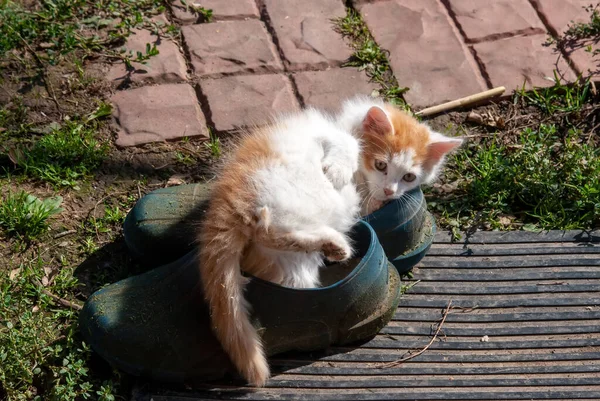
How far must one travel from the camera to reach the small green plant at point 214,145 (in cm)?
337

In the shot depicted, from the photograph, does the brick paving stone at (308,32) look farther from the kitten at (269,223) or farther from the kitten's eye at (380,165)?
the kitten at (269,223)

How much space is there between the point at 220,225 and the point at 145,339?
0.44 metres

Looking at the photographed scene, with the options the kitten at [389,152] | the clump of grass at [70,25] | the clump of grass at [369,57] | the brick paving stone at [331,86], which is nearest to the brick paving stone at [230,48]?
the brick paving stone at [331,86]

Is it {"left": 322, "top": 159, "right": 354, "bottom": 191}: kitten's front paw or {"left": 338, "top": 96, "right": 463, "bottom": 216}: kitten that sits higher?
{"left": 322, "top": 159, "right": 354, "bottom": 191}: kitten's front paw

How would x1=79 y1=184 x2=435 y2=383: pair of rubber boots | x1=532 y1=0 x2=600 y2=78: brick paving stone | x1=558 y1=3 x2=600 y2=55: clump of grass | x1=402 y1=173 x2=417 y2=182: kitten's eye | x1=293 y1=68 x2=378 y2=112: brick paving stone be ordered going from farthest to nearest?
x1=558 y1=3 x2=600 y2=55: clump of grass
x1=532 y1=0 x2=600 y2=78: brick paving stone
x1=293 y1=68 x2=378 y2=112: brick paving stone
x1=402 y1=173 x2=417 y2=182: kitten's eye
x1=79 y1=184 x2=435 y2=383: pair of rubber boots

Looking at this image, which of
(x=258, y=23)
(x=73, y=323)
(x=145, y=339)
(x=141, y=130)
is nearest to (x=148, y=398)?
(x=145, y=339)

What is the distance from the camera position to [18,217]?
9.72 ft

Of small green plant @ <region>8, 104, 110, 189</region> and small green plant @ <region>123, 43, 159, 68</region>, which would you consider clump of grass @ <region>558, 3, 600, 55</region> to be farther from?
small green plant @ <region>8, 104, 110, 189</region>

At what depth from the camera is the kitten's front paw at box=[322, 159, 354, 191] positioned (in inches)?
105

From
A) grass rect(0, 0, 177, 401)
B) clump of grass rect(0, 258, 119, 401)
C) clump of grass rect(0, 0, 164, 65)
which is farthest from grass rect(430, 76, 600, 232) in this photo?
clump of grass rect(0, 0, 164, 65)

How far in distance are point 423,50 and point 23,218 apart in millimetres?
2195

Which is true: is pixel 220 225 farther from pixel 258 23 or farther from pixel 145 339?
pixel 258 23

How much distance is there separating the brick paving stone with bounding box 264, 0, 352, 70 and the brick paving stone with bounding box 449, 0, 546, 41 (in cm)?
68

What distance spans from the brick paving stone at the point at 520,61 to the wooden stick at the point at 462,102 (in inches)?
4.0
